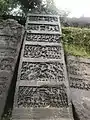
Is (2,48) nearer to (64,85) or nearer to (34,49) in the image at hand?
(34,49)

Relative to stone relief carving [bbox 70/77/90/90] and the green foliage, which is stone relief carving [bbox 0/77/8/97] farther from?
the green foliage

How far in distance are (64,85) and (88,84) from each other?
1.02m

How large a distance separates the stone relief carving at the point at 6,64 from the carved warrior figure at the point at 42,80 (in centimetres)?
40

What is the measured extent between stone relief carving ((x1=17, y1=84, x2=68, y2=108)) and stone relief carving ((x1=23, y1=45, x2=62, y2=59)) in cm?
108

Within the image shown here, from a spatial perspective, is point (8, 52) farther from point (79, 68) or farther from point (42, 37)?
point (79, 68)

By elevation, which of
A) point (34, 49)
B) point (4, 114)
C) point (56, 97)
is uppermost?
point (34, 49)

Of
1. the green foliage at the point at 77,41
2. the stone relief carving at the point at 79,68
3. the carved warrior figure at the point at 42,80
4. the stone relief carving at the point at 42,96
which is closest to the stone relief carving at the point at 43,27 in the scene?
the carved warrior figure at the point at 42,80

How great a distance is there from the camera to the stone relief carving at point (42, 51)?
573cm

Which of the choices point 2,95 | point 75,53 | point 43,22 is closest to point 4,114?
point 2,95

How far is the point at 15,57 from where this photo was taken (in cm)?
620

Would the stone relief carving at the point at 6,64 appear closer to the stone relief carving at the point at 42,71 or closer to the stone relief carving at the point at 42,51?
the stone relief carving at the point at 42,51

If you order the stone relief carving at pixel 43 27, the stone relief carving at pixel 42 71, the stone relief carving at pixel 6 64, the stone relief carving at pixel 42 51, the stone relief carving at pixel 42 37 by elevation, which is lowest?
the stone relief carving at pixel 6 64

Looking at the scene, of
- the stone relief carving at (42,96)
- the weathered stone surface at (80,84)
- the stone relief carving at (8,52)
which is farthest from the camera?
the stone relief carving at (8,52)

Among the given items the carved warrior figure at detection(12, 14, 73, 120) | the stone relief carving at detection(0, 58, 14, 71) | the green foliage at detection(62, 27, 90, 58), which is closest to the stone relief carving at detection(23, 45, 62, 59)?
the carved warrior figure at detection(12, 14, 73, 120)
